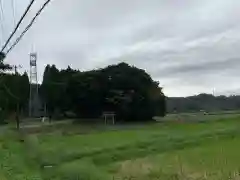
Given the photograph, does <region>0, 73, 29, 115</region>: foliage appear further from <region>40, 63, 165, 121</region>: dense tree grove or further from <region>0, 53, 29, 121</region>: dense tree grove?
<region>40, 63, 165, 121</region>: dense tree grove

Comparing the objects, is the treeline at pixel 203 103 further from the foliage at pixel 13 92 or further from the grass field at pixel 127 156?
the grass field at pixel 127 156

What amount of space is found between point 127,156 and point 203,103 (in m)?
51.9

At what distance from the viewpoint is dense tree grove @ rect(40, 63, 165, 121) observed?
53156 millimetres

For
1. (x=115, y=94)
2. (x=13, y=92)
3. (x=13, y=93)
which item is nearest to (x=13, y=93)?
(x=13, y=93)

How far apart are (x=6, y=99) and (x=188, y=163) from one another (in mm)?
32635

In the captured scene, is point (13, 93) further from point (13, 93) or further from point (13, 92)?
point (13, 92)

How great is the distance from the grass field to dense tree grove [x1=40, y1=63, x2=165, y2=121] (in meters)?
17.8

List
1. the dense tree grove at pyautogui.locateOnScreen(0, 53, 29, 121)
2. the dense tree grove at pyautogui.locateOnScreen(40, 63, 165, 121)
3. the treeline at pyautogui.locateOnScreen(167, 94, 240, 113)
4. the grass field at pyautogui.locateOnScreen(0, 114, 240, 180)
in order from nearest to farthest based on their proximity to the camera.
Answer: the grass field at pyautogui.locateOnScreen(0, 114, 240, 180), the dense tree grove at pyautogui.locateOnScreen(0, 53, 29, 121), the dense tree grove at pyautogui.locateOnScreen(40, 63, 165, 121), the treeline at pyautogui.locateOnScreen(167, 94, 240, 113)

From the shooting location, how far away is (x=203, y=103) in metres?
74.4

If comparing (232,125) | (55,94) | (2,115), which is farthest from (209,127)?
(55,94)

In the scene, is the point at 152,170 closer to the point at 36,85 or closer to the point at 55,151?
the point at 55,151

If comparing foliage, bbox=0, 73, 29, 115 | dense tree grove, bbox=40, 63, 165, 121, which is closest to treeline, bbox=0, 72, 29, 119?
foliage, bbox=0, 73, 29, 115

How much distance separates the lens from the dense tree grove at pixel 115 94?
53.2 meters

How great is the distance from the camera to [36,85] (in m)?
65.2
